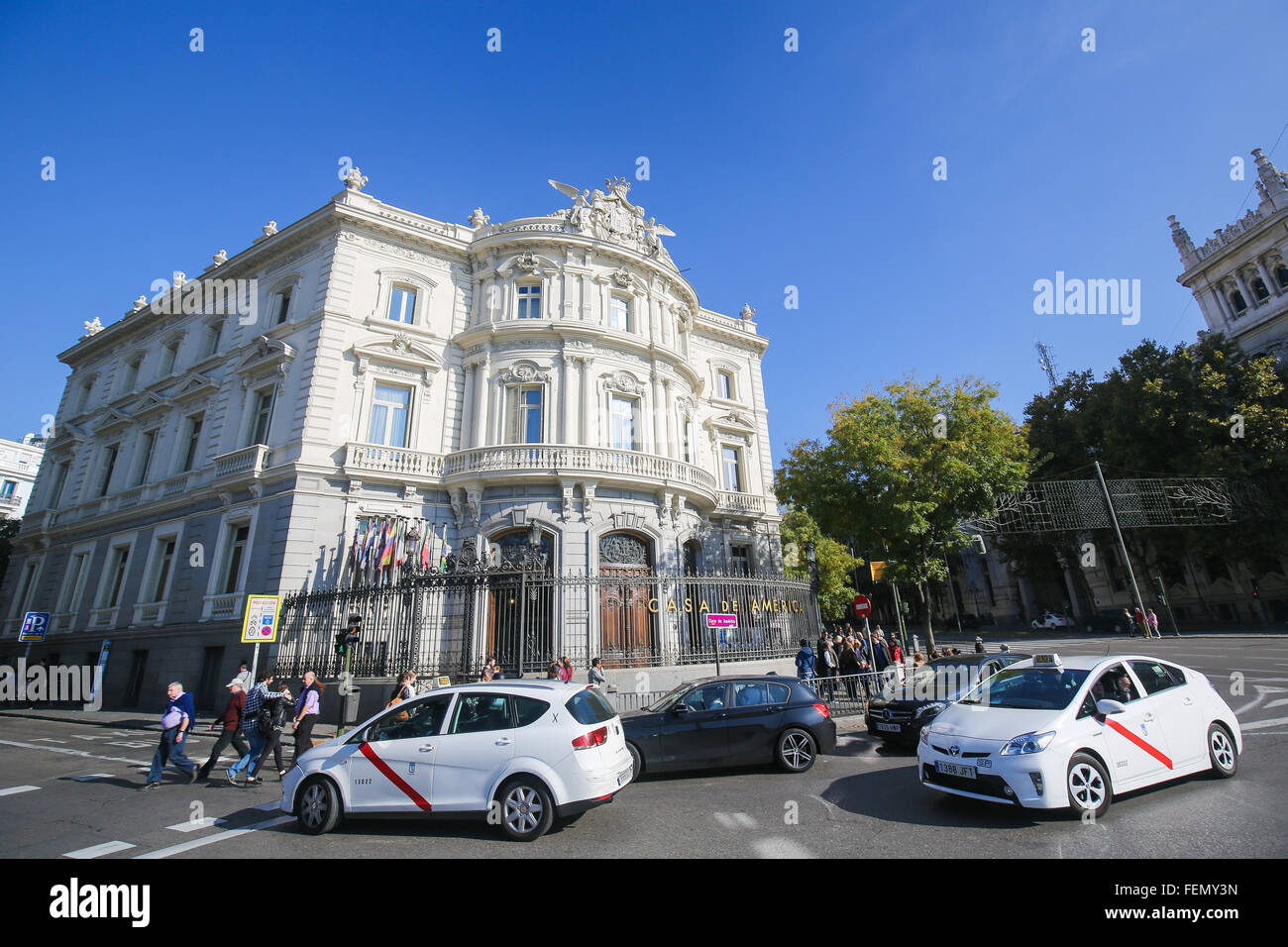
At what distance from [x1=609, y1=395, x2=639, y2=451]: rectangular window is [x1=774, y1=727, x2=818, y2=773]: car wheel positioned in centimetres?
1350

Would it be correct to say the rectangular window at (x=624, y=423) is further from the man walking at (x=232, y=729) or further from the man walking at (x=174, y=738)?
the man walking at (x=174, y=738)

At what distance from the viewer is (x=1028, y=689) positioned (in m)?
6.55

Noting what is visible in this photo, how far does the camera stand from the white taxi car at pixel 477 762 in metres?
5.81

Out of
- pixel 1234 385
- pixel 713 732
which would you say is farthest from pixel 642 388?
pixel 1234 385

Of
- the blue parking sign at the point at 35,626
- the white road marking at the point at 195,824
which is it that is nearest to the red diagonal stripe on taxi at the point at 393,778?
the white road marking at the point at 195,824

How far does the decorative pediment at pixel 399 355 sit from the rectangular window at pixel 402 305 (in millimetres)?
1223

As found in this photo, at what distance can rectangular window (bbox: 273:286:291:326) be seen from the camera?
72.1 feet

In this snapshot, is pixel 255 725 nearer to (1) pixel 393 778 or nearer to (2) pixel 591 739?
(1) pixel 393 778

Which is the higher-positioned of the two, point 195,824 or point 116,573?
point 116,573

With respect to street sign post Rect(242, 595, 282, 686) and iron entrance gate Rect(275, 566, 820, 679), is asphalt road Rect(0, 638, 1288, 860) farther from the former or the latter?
iron entrance gate Rect(275, 566, 820, 679)

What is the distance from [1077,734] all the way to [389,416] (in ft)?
67.0

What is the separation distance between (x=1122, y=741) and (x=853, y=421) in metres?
16.4

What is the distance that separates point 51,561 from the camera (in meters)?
25.6

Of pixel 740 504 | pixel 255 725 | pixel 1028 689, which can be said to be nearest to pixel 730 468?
pixel 740 504
